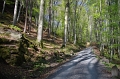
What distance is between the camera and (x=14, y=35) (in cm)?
1461

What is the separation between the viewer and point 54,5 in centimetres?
4088

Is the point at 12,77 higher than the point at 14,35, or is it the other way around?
the point at 14,35

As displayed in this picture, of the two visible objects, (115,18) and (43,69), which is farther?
(115,18)

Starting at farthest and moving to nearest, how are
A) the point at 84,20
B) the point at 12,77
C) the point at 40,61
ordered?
the point at 84,20
the point at 40,61
the point at 12,77

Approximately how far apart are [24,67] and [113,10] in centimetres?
1251

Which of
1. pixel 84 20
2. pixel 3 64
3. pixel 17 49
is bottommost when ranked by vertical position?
pixel 3 64

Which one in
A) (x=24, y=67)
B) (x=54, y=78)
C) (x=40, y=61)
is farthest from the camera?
(x=40, y=61)

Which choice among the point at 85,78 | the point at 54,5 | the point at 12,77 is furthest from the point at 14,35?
the point at 54,5

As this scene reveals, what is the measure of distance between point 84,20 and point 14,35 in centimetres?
5198

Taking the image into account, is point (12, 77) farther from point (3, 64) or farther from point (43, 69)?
point (43, 69)

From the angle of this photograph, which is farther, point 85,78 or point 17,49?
point 17,49

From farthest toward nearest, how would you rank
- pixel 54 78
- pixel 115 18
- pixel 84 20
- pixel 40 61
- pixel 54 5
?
pixel 84 20 → pixel 54 5 → pixel 115 18 → pixel 40 61 → pixel 54 78

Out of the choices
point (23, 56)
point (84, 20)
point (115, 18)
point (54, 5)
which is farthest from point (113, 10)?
point (84, 20)

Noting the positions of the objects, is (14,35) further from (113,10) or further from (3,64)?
(113,10)
